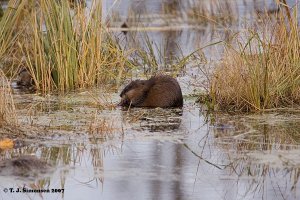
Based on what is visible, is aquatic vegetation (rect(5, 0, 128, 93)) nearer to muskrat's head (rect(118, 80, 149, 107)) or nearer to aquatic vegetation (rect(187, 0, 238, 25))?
muskrat's head (rect(118, 80, 149, 107))

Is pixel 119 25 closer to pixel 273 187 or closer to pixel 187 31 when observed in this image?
pixel 187 31

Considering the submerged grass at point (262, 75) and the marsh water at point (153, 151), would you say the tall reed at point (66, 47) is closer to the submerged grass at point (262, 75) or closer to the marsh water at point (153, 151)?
the marsh water at point (153, 151)

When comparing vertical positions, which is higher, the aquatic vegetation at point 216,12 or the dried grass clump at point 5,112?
the aquatic vegetation at point 216,12

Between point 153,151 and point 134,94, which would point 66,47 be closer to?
point 134,94

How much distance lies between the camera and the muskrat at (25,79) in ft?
35.9

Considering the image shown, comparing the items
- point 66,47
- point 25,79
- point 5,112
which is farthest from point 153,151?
point 25,79

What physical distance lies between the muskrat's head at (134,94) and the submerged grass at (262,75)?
2.53ft

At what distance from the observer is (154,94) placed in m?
8.85

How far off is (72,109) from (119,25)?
32.7ft

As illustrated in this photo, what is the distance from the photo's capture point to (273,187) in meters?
5.50

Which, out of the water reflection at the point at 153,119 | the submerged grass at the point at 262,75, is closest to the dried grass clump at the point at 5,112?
the water reflection at the point at 153,119

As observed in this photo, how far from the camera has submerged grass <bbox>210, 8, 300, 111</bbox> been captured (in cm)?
831

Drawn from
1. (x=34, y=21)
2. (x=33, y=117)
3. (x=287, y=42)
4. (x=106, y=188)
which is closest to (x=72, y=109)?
(x=33, y=117)

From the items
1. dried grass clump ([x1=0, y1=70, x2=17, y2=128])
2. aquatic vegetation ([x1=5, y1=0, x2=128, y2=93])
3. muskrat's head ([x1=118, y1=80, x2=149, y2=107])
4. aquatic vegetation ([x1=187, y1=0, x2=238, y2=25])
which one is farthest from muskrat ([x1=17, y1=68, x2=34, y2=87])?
aquatic vegetation ([x1=187, y1=0, x2=238, y2=25])
